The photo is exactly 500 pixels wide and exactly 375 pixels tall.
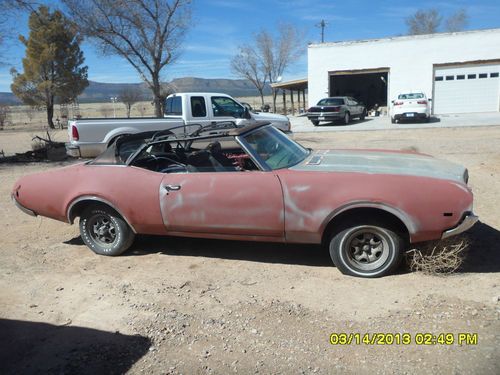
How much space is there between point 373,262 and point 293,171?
1.13 m

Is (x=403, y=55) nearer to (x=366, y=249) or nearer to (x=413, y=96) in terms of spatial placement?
(x=413, y=96)

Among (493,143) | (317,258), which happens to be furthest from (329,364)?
(493,143)

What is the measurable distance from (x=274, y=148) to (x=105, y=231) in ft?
7.05

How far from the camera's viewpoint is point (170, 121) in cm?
1081

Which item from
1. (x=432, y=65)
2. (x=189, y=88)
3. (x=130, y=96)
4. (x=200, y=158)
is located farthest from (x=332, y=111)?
(x=189, y=88)

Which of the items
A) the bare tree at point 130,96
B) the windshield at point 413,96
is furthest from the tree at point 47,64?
the windshield at point 413,96

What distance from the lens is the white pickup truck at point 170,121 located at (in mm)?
10383

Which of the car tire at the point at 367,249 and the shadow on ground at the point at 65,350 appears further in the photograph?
the car tire at the point at 367,249

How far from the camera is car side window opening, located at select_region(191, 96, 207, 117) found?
11.8 m

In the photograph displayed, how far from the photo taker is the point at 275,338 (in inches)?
124

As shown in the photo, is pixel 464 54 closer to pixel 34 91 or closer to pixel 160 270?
pixel 160 270

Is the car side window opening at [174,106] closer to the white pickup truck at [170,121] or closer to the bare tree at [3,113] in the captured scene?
the white pickup truck at [170,121]

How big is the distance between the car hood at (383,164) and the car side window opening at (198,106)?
739 centimetres

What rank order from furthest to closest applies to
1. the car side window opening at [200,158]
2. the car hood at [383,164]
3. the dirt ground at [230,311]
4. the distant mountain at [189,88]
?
1. the distant mountain at [189,88]
2. the car side window opening at [200,158]
3. the car hood at [383,164]
4. the dirt ground at [230,311]
